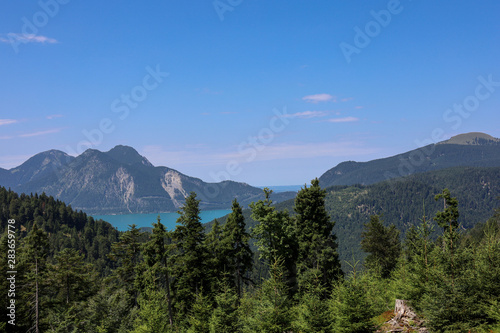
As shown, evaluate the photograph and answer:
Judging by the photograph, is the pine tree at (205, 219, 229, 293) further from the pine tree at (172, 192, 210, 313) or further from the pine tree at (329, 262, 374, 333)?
the pine tree at (329, 262, 374, 333)

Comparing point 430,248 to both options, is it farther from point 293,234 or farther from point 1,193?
point 1,193

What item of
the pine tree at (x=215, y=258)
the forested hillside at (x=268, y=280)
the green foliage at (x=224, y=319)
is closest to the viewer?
the forested hillside at (x=268, y=280)

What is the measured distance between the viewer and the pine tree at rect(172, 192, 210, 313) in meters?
35.2

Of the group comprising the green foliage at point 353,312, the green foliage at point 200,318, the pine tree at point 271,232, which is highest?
the pine tree at point 271,232

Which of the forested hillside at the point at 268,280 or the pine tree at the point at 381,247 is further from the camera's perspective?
the pine tree at the point at 381,247

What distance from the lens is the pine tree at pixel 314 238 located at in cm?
3600

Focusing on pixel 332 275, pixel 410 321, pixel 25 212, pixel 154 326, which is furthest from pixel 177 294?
pixel 25 212

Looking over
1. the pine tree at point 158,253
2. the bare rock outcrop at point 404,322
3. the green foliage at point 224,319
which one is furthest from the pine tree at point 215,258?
the bare rock outcrop at point 404,322

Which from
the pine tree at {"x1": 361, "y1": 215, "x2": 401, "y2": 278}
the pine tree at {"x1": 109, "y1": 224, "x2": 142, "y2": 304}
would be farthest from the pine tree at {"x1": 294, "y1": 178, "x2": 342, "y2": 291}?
the pine tree at {"x1": 109, "y1": 224, "x2": 142, "y2": 304}

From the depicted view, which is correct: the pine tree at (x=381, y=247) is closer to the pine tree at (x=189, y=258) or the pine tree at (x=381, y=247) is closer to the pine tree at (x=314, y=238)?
the pine tree at (x=314, y=238)

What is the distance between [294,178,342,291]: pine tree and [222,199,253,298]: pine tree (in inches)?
236

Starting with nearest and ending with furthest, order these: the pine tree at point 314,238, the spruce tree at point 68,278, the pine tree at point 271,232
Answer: the pine tree at point 271,232 < the pine tree at point 314,238 < the spruce tree at point 68,278

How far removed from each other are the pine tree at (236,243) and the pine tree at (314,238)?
6.00 meters

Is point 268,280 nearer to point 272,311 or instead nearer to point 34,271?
point 272,311
